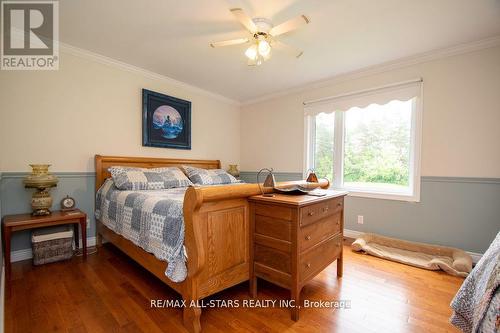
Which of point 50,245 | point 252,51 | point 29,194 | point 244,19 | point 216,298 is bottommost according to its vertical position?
point 216,298

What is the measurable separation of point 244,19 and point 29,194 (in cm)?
273

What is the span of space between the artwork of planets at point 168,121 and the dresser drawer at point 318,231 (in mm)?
2588

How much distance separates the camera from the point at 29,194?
2287 mm

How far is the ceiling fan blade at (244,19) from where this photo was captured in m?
1.54

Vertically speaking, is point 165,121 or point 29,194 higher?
point 165,121

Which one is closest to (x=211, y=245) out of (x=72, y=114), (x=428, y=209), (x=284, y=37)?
(x=284, y=37)

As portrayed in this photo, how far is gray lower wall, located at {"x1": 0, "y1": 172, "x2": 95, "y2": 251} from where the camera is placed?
7.13ft

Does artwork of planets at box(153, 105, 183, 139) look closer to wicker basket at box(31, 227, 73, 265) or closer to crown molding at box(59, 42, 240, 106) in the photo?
crown molding at box(59, 42, 240, 106)

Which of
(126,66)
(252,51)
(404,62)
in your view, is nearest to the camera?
(252,51)

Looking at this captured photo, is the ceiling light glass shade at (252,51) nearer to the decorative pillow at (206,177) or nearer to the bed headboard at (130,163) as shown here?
the decorative pillow at (206,177)

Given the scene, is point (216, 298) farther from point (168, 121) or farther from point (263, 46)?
point (168, 121)

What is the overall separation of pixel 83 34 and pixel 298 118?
9.56 ft

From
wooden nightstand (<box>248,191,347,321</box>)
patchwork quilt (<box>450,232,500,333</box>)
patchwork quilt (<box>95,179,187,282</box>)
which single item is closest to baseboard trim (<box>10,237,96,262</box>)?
patchwork quilt (<box>95,179,187,282</box>)

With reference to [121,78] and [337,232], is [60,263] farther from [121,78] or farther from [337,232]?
[337,232]
